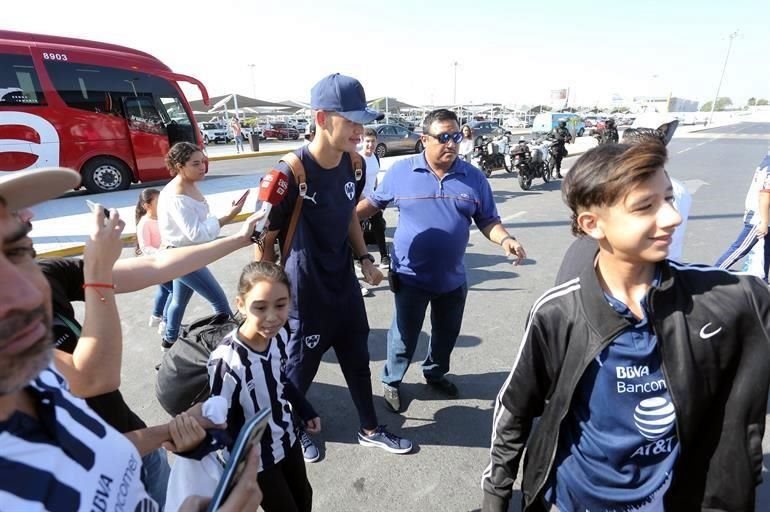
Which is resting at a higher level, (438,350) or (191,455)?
(191,455)

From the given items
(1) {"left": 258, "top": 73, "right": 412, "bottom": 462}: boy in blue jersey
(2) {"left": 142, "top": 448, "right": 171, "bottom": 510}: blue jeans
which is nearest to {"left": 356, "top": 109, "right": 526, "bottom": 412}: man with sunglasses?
(1) {"left": 258, "top": 73, "right": 412, "bottom": 462}: boy in blue jersey

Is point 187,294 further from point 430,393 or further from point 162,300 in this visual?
point 430,393

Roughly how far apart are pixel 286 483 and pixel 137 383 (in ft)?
6.58

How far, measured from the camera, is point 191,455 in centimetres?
126

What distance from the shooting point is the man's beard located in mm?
728

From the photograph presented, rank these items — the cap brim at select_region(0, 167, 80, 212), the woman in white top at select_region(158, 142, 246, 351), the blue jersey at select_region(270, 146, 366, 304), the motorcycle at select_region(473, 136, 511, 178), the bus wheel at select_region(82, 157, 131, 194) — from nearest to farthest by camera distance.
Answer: the cap brim at select_region(0, 167, 80, 212)
the blue jersey at select_region(270, 146, 366, 304)
the woman in white top at select_region(158, 142, 246, 351)
the bus wheel at select_region(82, 157, 131, 194)
the motorcycle at select_region(473, 136, 511, 178)

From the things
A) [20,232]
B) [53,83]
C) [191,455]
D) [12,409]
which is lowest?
[191,455]

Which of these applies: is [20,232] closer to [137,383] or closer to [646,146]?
[646,146]

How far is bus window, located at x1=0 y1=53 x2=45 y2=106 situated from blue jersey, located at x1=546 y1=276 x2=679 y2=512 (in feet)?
39.2

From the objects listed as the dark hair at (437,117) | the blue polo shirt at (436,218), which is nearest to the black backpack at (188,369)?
the blue polo shirt at (436,218)

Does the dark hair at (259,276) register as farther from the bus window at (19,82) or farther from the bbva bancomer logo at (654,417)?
the bus window at (19,82)

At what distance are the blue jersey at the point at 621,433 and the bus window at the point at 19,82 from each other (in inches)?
470

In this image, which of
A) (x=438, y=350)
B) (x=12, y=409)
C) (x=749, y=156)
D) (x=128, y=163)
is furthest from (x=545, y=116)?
(x=12, y=409)

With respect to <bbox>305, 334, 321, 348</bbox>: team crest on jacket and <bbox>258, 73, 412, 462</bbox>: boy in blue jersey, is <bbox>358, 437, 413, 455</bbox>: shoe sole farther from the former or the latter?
<bbox>305, 334, 321, 348</bbox>: team crest on jacket
